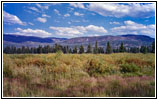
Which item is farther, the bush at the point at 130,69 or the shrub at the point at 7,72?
the bush at the point at 130,69

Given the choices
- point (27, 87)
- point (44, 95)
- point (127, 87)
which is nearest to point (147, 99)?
point (127, 87)

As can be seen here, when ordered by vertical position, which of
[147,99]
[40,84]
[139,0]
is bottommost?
[147,99]

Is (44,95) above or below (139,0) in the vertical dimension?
below

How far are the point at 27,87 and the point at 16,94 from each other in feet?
1.59

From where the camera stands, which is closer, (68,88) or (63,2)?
(68,88)

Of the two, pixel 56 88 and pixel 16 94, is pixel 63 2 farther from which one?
pixel 16 94

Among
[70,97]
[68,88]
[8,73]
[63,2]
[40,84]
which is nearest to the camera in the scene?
[70,97]

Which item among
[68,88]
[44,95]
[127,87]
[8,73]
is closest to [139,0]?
[127,87]

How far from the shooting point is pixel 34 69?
6.15 meters

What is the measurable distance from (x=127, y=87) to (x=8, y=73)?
5162 millimetres

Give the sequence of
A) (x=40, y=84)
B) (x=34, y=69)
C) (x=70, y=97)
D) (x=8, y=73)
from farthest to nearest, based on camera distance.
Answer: (x=34, y=69) → (x=8, y=73) → (x=40, y=84) → (x=70, y=97)

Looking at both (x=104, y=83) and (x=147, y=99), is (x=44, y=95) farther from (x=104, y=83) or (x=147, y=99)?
(x=147, y=99)

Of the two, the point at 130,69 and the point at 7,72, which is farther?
the point at 130,69

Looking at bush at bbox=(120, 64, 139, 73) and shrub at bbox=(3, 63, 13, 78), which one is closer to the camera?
shrub at bbox=(3, 63, 13, 78)
